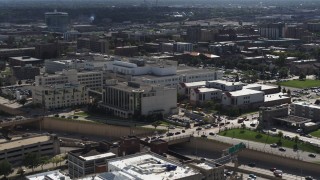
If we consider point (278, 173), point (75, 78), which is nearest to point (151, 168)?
point (278, 173)

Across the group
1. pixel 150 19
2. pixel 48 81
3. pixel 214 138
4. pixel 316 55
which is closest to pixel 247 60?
pixel 316 55

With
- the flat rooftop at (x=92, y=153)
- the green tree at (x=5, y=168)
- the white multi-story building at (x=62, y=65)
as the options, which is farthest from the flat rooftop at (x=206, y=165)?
the white multi-story building at (x=62, y=65)

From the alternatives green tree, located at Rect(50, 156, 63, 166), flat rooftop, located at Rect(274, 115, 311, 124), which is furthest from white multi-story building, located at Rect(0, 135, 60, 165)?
flat rooftop, located at Rect(274, 115, 311, 124)

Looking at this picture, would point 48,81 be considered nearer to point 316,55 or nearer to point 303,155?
point 303,155

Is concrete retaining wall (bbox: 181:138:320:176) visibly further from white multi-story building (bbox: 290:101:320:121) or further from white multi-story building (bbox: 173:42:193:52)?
white multi-story building (bbox: 173:42:193:52)

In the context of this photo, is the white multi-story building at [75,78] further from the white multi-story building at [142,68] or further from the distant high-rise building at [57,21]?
→ the distant high-rise building at [57,21]
